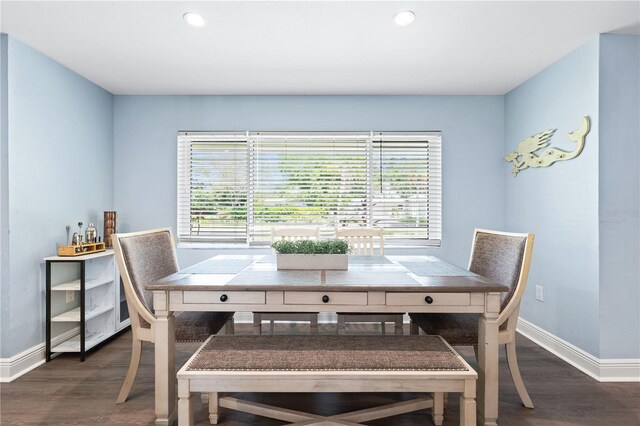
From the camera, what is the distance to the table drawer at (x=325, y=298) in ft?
5.29

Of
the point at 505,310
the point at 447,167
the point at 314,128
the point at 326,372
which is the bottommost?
the point at 326,372

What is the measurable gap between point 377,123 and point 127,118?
8.56 feet

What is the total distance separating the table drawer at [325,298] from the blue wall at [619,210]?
1902mm

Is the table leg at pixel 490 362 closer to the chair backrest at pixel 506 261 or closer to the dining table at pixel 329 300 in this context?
the dining table at pixel 329 300

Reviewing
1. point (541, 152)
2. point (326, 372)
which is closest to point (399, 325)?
point (326, 372)

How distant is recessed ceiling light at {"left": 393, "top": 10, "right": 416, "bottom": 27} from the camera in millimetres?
2057

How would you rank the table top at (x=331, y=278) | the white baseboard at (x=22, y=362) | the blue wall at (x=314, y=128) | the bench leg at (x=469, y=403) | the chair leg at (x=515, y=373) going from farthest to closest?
1. the blue wall at (x=314, y=128)
2. the white baseboard at (x=22, y=362)
3. the chair leg at (x=515, y=373)
4. the table top at (x=331, y=278)
5. the bench leg at (x=469, y=403)

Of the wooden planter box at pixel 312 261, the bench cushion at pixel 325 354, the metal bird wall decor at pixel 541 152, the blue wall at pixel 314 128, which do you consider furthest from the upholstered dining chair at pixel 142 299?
the metal bird wall decor at pixel 541 152

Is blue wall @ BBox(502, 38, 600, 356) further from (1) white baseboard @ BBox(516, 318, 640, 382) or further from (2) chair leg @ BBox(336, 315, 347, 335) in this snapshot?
(2) chair leg @ BBox(336, 315, 347, 335)

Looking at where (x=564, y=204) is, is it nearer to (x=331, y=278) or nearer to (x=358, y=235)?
(x=358, y=235)

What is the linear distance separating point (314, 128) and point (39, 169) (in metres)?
2.34

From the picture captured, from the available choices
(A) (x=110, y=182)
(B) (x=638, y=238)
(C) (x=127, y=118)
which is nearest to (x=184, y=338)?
(A) (x=110, y=182)

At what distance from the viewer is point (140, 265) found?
6.35 ft

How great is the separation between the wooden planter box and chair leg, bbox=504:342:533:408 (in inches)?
41.2
